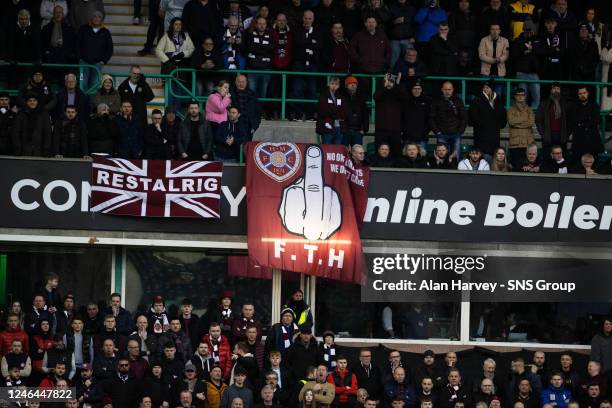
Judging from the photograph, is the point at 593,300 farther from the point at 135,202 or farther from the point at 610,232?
the point at 135,202

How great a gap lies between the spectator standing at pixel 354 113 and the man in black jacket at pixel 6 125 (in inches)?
188

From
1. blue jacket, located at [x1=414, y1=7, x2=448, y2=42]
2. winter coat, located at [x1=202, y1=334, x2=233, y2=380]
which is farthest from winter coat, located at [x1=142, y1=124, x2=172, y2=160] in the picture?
blue jacket, located at [x1=414, y1=7, x2=448, y2=42]

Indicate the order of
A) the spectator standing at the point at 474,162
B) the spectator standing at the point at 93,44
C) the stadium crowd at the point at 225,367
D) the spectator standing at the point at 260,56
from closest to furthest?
the stadium crowd at the point at 225,367
the spectator standing at the point at 474,162
the spectator standing at the point at 93,44
the spectator standing at the point at 260,56

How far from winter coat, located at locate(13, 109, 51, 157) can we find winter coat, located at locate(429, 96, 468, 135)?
5526mm

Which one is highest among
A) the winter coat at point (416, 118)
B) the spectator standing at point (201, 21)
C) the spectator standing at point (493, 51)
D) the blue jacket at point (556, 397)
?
the spectator standing at point (201, 21)

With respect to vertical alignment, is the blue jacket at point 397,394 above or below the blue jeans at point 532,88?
below

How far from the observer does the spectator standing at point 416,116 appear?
29.0 meters

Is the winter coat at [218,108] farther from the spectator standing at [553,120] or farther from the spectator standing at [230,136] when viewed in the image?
the spectator standing at [553,120]

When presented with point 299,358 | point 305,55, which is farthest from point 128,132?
point 299,358

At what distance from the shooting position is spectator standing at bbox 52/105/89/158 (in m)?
28.0

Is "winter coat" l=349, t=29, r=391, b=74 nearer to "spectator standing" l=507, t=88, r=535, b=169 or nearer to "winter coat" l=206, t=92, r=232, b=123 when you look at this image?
"spectator standing" l=507, t=88, r=535, b=169

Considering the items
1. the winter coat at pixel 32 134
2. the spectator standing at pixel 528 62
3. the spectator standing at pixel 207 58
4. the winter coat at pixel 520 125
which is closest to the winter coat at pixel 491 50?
the spectator standing at pixel 528 62

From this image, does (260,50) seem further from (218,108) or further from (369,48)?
(218,108)

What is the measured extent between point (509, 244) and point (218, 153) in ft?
14.4
